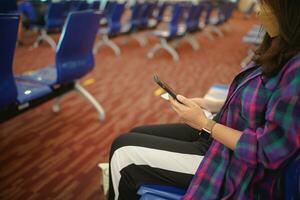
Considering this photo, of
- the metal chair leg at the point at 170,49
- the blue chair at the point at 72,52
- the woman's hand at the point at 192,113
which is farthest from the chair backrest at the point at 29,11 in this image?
the woman's hand at the point at 192,113

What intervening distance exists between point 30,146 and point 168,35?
12.2 feet

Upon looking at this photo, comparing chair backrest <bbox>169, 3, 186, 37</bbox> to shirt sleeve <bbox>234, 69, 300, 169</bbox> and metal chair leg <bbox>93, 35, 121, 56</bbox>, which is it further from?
shirt sleeve <bbox>234, 69, 300, 169</bbox>

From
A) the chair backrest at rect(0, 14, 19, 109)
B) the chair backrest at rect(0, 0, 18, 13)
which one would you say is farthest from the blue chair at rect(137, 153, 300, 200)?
the chair backrest at rect(0, 0, 18, 13)

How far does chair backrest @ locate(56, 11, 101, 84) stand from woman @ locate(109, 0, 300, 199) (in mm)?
1246

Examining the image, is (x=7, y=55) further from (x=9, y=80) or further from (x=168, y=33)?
(x=168, y=33)

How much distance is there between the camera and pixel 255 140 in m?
0.93

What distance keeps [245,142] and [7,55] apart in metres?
1.37

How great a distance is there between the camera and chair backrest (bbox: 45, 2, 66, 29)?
546 cm

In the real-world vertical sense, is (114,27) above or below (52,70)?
below

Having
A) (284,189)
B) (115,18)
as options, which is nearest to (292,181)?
(284,189)

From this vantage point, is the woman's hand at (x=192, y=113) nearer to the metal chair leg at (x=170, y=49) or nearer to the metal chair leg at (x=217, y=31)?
the metal chair leg at (x=170, y=49)

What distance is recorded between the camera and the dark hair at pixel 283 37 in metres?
0.90

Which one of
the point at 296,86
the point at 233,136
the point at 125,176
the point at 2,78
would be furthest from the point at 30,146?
the point at 296,86

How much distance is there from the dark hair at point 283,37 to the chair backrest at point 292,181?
0.93 feet
